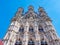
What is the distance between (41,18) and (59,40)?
29.2ft

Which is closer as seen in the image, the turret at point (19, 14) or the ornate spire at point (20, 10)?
the turret at point (19, 14)

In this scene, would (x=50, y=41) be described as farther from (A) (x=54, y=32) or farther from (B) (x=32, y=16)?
(B) (x=32, y=16)

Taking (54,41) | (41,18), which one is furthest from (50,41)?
(41,18)

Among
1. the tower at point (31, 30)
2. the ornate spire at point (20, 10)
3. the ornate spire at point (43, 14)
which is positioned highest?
the ornate spire at point (20, 10)

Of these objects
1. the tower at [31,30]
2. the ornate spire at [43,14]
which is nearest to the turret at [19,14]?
the tower at [31,30]

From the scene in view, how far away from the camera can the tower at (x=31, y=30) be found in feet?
96.5

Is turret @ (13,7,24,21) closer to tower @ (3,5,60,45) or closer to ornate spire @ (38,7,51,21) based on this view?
tower @ (3,5,60,45)

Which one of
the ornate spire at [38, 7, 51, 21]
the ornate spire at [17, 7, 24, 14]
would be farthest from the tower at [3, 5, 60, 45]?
the ornate spire at [17, 7, 24, 14]

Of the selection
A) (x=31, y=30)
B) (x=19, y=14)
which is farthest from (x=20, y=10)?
(x=31, y=30)

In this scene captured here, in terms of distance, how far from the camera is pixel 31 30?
33.6 m

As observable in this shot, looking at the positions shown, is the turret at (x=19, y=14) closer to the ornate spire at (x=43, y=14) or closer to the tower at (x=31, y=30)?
the tower at (x=31, y=30)

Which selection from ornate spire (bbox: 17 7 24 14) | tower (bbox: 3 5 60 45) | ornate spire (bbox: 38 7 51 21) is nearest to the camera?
tower (bbox: 3 5 60 45)

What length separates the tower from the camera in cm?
2941

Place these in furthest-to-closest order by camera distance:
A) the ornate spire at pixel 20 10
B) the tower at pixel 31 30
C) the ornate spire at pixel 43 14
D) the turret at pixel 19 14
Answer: the ornate spire at pixel 20 10, the turret at pixel 19 14, the ornate spire at pixel 43 14, the tower at pixel 31 30
